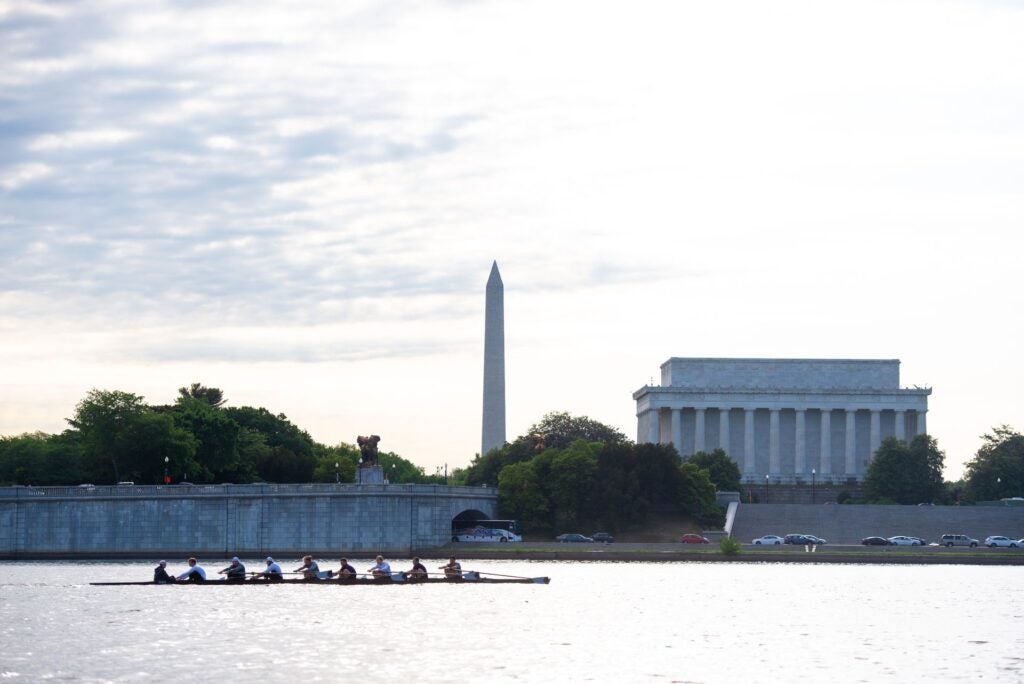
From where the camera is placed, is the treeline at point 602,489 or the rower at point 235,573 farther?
the treeline at point 602,489

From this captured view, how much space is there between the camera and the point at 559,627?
2869 inches

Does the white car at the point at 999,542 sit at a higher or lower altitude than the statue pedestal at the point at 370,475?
lower

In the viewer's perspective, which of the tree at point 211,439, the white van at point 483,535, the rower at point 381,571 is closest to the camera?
the rower at point 381,571

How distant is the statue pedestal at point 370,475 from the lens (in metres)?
138

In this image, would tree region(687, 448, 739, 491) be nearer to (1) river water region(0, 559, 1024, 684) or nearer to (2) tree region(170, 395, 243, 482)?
(2) tree region(170, 395, 243, 482)

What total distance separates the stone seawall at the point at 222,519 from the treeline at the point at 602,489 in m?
9.91

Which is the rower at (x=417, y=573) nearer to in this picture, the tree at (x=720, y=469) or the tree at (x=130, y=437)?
the tree at (x=130, y=437)

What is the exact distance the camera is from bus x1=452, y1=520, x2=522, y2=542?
472ft

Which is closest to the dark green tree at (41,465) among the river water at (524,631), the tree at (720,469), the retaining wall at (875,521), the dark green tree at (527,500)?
the dark green tree at (527,500)

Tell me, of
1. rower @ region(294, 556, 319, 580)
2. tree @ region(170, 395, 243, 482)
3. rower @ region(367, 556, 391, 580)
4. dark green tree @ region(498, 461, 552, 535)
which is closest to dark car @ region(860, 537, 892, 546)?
dark green tree @ region(498, 461, 552, 535)

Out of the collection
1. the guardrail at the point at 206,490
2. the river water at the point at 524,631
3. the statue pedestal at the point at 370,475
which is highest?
the statue pedestal at the point at 370,475

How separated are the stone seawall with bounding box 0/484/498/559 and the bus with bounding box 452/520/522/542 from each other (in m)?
3.58

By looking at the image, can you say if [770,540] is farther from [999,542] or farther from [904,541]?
→ [999,542]

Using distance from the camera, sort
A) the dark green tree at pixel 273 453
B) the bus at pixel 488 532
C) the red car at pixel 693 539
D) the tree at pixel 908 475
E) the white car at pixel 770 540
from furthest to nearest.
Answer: the dark green tree at pixel 273 453, the tree at pixel 908 475, the bus at pixel 488 532, the white car at pixel 770 540, the red car at pixel 693 539
